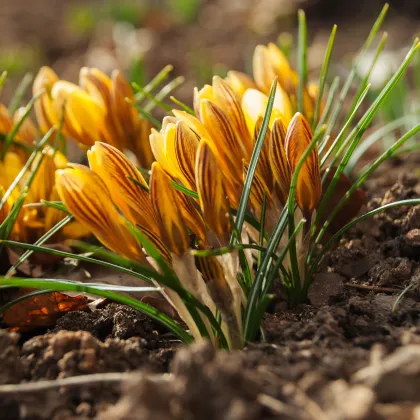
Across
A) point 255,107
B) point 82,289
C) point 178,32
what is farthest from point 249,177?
point 178,32

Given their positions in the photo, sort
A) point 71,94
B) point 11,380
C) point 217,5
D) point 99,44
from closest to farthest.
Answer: point 11,380 → point 71,94 → point 99,44 → point 217,5

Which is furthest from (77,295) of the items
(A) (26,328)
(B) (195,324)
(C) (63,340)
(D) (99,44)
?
(D) (99,44)

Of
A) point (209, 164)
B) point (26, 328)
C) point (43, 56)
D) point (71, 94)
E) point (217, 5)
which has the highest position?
point (217, 5)

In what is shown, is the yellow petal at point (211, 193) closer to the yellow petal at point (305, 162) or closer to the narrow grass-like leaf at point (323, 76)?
the yellow petal at point (305, 162)

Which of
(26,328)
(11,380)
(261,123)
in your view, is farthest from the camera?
(26,328)

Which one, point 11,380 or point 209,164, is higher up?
point 209,164

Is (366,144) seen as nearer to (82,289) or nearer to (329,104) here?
(329,104)

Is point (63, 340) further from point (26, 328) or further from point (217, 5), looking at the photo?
point (217, 5)
